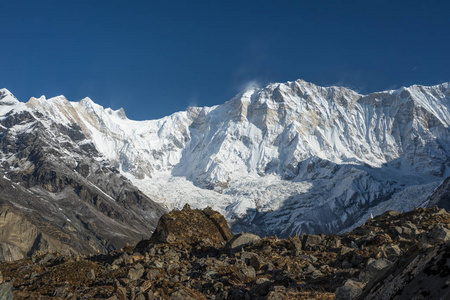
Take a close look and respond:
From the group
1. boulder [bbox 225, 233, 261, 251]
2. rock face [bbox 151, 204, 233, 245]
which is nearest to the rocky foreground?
boulder [bbox 225, 233, 261, 251]

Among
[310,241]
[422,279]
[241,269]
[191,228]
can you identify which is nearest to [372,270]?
[241,269]

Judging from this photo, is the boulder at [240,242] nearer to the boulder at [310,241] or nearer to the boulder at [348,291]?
the boulder at [310,241]

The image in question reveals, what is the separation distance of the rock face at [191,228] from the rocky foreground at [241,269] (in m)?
0.17

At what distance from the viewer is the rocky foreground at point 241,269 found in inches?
633

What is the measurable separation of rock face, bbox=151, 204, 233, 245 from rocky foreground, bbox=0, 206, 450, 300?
6.5 inches

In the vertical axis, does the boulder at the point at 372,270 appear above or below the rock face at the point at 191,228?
below

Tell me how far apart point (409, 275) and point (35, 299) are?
55.8ft

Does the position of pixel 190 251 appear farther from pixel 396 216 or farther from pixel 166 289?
pixel 396 216

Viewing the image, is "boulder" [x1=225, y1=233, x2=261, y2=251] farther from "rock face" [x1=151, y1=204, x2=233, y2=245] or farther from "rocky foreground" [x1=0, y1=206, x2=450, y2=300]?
"rock face" [x1=151, y1=204, x2=233, y2=245]

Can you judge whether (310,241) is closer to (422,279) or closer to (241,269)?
(241,269)

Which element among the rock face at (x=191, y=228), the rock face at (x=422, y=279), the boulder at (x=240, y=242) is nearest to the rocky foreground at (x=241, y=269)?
the boulder at (x=240, y=242)

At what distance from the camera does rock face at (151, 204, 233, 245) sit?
3070 cm

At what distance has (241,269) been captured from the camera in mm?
20203

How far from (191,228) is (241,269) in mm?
12727
